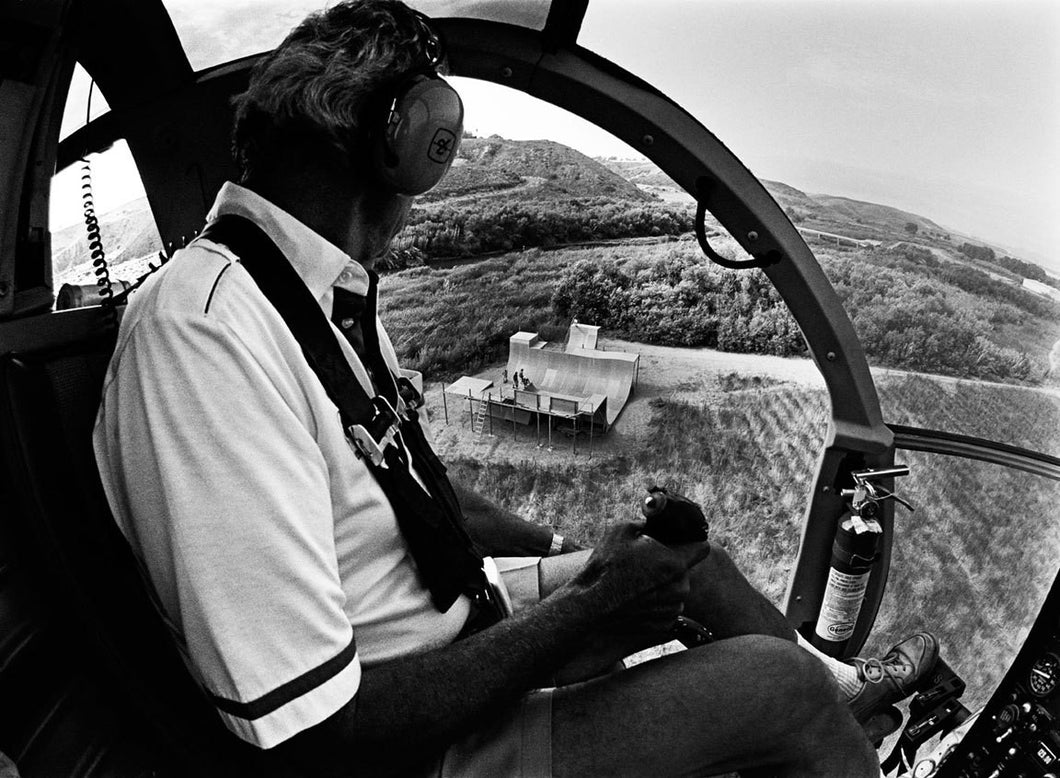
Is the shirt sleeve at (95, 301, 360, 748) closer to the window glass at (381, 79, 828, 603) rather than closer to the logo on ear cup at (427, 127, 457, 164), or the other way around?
the logo on ear cup at (427, 127, 457, 164)

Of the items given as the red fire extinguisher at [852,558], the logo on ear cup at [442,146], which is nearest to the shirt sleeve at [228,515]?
the logo on ear cup at [442,146]

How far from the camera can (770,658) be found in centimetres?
106

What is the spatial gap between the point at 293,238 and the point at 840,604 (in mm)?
1897

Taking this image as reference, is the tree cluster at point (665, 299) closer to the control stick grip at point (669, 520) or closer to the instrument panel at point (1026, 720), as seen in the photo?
the instrument panel at point (1026, 720)

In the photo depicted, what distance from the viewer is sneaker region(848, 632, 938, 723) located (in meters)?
1.63

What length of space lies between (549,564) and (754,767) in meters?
0.50

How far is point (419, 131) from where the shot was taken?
3.08 feet

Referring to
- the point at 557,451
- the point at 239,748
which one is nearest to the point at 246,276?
the point at 239,748

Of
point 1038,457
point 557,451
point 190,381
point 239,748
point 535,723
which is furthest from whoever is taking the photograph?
point 557,451

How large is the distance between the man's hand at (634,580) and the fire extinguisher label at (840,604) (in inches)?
46.1

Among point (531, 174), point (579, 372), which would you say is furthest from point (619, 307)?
point (531, 174)

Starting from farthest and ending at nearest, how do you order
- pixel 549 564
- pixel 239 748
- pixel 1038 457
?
pixel 1038 457 → pixel 549 564 → pixel 239 748

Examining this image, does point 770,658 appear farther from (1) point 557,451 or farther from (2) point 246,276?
(1) point 557,451

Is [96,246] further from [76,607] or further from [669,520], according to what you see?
[669,520]
